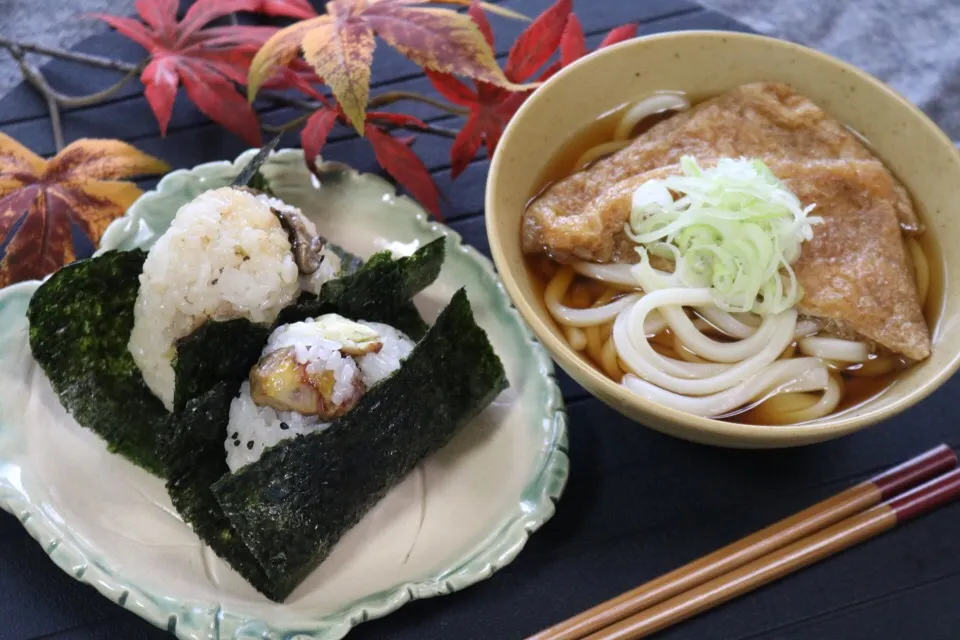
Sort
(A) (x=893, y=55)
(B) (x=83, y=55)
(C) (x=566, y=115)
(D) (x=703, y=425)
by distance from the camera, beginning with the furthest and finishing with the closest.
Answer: (A) (x=893, y=55), (B) (x=83, y=55), (C) (x=566, y=115), (D) (x=703, y=425)

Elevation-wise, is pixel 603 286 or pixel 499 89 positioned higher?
pixel 499 89

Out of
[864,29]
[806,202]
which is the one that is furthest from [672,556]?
[864,29]

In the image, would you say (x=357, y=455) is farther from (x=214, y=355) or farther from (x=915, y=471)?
(x=915, y=471)

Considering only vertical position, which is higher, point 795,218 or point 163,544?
point 795,218

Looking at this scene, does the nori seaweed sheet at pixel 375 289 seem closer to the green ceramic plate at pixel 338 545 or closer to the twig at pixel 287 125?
the green ceramic plate at pixel 338 545

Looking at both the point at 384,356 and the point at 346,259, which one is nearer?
the point at 384,356

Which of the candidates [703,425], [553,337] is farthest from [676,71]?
[703,425]

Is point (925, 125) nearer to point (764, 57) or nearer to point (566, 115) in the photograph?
point (764, 57)
